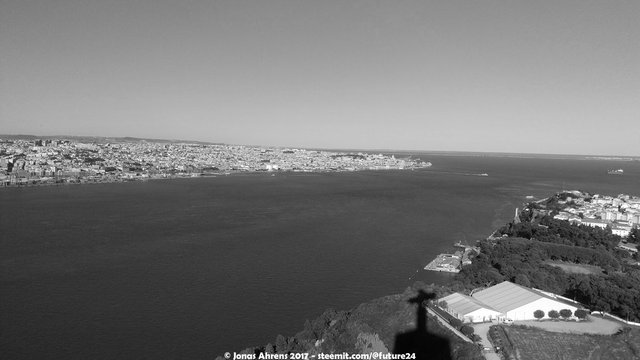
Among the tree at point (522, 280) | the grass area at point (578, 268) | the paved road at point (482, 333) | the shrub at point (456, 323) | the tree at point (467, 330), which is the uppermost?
the tree at point (467, 330)

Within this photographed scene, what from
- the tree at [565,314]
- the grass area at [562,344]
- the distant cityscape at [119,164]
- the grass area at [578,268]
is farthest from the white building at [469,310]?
the distant cityscape at [119,164]

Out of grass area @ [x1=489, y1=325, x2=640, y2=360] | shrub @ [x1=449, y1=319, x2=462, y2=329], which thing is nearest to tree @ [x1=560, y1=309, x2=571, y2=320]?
grass area @ [x1=489, y1=325, x2=640, y2=360]

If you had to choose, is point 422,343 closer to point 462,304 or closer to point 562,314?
point 462,304

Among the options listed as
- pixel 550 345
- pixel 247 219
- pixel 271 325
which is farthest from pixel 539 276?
pixel 247 219

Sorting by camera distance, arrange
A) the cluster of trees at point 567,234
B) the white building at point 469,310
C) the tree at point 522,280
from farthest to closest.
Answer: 1. the cluster of trees at point 567,234
2. the tree at point 522,280
3. the white building at point 469,310

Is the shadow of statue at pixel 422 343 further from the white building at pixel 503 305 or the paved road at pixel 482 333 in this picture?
the white building at pixel 503 305

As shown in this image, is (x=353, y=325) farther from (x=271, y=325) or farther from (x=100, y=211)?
(x=100, y=211)

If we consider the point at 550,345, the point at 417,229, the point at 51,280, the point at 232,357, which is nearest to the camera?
the point at 550,345
